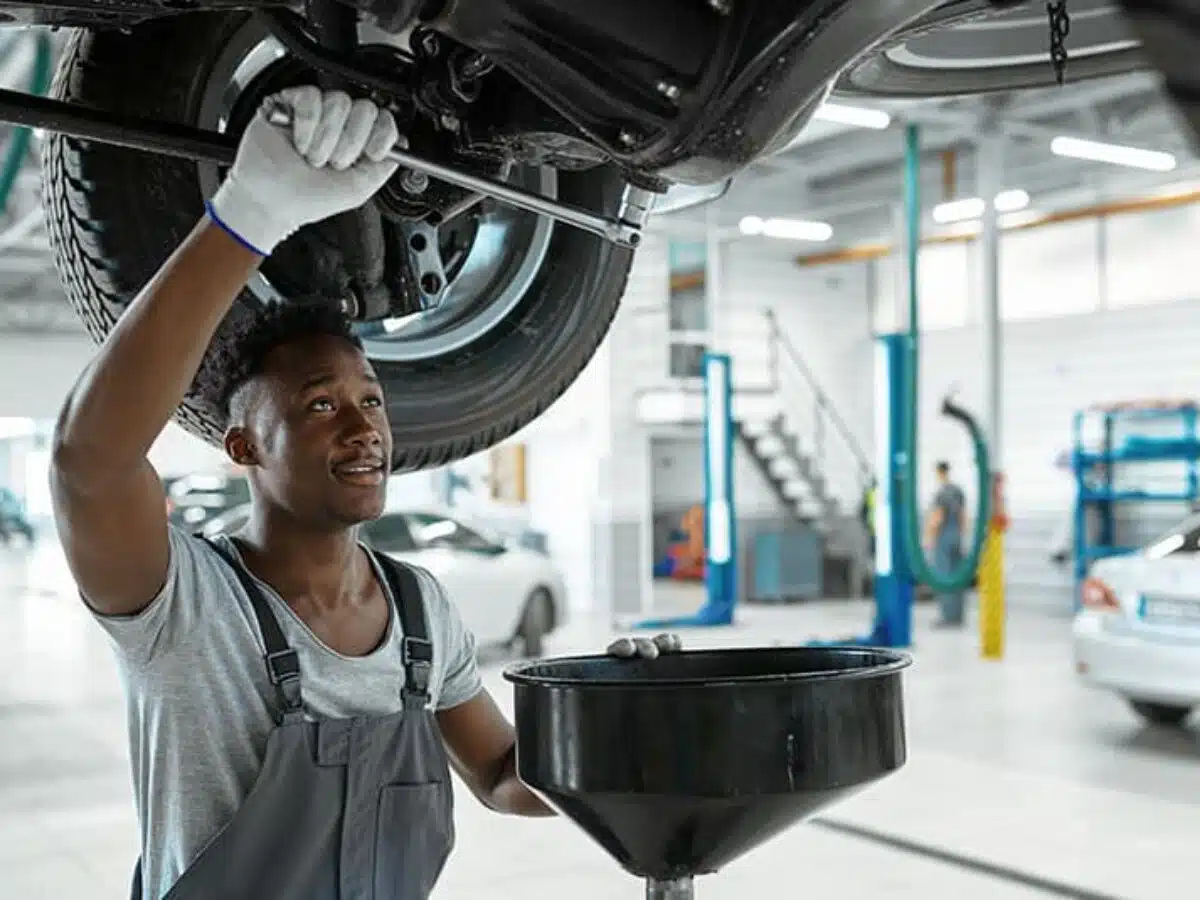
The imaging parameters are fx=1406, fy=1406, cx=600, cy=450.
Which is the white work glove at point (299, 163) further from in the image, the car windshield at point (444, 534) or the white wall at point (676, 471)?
the white wall at point (676, 471)

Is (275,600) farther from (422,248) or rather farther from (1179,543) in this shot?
(1179,543)

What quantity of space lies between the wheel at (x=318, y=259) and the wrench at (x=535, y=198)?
0.27 metres

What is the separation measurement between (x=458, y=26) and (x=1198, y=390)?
12.4m

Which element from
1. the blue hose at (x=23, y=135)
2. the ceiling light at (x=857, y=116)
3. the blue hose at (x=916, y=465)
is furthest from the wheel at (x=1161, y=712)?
the blue hose at (x=23, y=135)

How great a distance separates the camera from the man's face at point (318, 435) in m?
1.59

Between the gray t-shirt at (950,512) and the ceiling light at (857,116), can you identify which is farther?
the gray t-shirt at (950,512)

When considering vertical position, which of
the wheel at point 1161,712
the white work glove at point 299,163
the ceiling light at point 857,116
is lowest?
the wheel at point 1161,712

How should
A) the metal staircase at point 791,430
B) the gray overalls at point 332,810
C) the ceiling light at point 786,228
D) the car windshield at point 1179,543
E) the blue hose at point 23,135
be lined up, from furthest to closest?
the metal staircase at point 791,430
the ceiling light at point 786,228
the car windshield at point 1179,543
the blue hose at point 23,135
the gray overalls at point 332,810

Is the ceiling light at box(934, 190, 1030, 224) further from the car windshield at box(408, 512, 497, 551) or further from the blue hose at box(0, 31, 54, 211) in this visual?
the blue hose at box(0, 31, 54, 211)

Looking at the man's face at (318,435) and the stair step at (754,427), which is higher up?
the stair step at (754,427)

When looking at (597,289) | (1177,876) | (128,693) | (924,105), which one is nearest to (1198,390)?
(924,105)

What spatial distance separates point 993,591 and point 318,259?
25.2 feet

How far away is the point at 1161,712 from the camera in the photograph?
6219mm

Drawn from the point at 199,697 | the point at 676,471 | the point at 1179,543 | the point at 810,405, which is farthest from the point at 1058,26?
the point at 676,471
